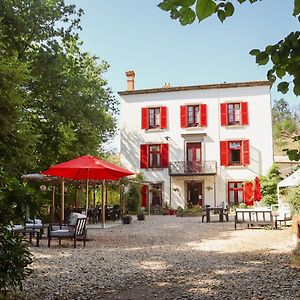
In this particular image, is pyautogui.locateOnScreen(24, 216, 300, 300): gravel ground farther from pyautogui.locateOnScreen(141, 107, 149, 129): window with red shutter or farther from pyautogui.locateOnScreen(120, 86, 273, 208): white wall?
pyautogui.locateOnScreen(141, 107, 149, 129): window with red shutter

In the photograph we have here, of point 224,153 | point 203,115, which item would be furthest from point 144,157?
point 224,153

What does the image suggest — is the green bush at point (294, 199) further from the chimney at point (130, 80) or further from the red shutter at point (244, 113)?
the chimney at point (130, 80)

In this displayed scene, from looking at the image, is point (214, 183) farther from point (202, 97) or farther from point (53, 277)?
point (53, 277)

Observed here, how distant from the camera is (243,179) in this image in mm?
22641

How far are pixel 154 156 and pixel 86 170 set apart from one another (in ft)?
43.2

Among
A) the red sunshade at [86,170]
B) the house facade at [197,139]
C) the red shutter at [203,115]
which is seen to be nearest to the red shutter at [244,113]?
the house facade at [197,139]

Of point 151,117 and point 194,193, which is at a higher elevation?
point 151,117

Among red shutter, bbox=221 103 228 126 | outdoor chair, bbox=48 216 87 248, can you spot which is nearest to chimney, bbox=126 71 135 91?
red shutter, bbox=221 103 228 126

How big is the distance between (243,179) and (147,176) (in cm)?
579

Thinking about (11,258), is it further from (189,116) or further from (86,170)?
(189,116)

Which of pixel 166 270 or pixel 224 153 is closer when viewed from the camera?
pixel 166 270

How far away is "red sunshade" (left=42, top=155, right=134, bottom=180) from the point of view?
1038 centimetres

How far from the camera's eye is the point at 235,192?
2273cm

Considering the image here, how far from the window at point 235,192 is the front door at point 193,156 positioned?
222 cm
